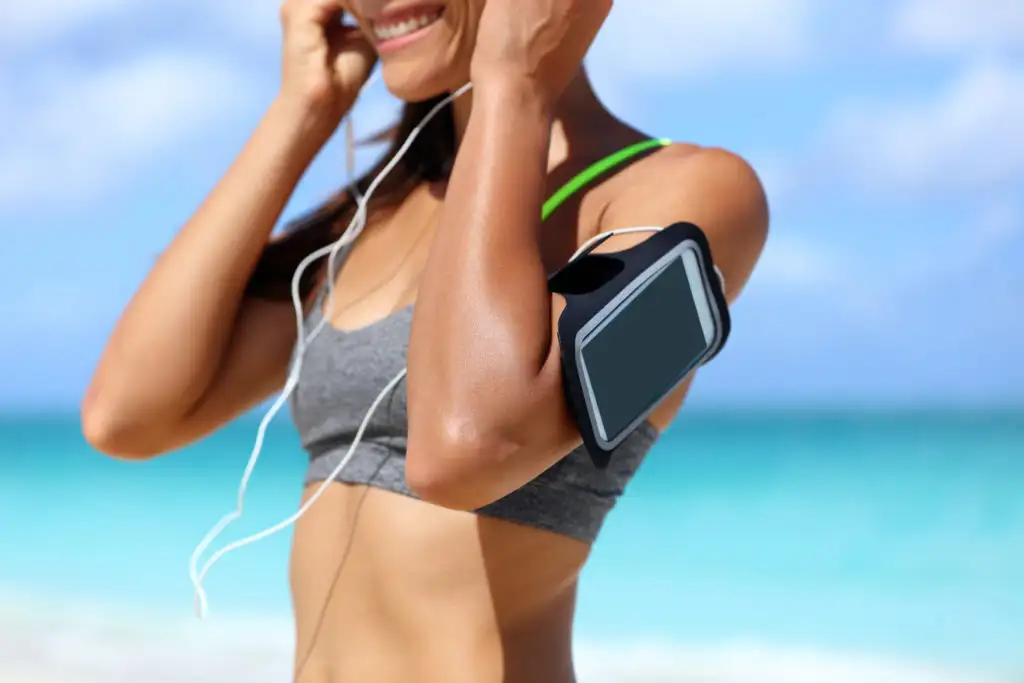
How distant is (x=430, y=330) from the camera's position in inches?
44.8

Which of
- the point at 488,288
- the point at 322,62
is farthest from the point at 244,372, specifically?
A: the point at 488,288

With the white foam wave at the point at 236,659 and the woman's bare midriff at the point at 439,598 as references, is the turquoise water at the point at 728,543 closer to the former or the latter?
the white foam wave at the point at 236,659

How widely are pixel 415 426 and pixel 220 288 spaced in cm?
52

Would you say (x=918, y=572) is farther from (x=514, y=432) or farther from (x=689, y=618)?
(x=514, y=432)

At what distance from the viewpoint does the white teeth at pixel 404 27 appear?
140 cm

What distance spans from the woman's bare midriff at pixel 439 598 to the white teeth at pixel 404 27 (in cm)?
49

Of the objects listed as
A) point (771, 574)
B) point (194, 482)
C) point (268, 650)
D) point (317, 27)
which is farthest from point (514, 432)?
point (194, 482)

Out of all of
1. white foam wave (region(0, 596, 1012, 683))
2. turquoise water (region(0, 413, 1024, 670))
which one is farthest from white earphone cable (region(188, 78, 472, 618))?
turquoise water (region(0, 413, 1024, 670))

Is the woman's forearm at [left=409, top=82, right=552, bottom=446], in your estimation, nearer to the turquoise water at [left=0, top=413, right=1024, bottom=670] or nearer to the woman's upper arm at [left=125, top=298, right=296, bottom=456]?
the woman's upper arm at [left=125, top=298, right=296, bottom=456]

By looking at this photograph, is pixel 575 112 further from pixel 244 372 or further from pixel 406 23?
pixel 244 372

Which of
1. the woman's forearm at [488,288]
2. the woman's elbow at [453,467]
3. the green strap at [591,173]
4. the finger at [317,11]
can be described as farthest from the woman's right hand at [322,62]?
the woman's elbow at [453,467]

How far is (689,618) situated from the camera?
644cm

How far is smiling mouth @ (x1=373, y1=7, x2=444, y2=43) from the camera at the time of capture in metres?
1.39

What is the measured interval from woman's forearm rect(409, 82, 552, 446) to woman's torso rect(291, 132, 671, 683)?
236 millimetres
